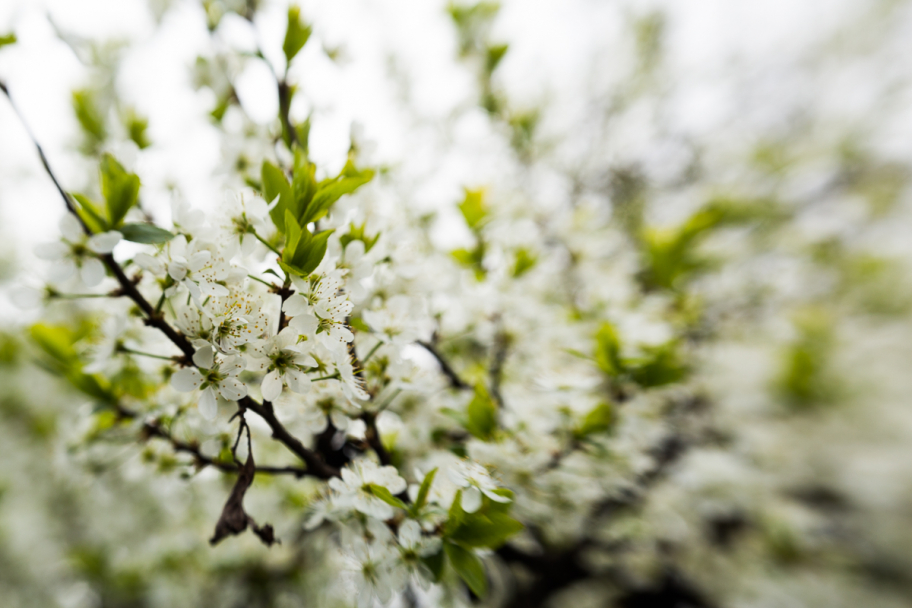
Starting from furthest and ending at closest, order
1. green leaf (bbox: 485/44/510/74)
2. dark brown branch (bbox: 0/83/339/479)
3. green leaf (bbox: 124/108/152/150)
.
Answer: green leaf (bbox: 485/44/510/74)
green leaf (bbox: 124/108/152/150)
dark brown branch (bbox: 0/83/339/479)

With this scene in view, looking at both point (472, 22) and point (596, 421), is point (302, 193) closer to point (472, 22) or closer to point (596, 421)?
point (596, 421)

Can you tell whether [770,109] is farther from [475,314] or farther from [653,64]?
[475,314]

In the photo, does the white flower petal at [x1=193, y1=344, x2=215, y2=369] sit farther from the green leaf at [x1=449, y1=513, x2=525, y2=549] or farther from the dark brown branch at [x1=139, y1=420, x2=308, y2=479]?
the green leaf at [x1=449, y1=513, x2=525, y2=549]

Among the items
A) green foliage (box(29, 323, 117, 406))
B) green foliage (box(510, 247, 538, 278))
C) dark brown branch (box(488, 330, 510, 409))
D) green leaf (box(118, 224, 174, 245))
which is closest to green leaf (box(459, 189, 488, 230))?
green foliage (box(510, 247, 538, 278))

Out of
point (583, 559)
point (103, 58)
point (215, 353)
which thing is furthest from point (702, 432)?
point (103, 58)

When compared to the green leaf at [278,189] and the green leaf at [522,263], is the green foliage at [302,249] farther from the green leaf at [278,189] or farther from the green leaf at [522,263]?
the green leaf at [522,263]

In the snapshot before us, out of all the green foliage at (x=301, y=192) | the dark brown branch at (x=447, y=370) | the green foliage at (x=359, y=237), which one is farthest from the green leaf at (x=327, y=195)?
the dark brown branch at (x=447, y=370)

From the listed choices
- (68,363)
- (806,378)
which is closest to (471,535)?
(68,363)
